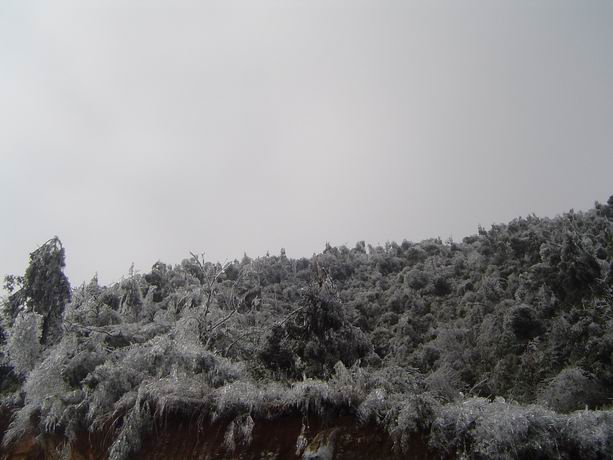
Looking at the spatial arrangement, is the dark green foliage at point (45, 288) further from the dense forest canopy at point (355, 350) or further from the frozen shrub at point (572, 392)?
the frozen shrub at point (572, 392)

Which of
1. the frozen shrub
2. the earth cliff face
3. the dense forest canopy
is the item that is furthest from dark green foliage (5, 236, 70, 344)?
the frozen shrub

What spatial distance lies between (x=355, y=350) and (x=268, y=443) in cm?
901

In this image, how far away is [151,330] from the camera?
57.3 feet

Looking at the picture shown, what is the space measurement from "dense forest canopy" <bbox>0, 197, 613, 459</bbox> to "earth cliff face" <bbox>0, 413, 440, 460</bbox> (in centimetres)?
23

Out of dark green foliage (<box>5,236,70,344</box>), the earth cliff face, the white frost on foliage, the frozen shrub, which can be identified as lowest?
the earth cliff face

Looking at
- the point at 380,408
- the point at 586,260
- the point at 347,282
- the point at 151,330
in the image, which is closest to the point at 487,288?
the point at 586,260

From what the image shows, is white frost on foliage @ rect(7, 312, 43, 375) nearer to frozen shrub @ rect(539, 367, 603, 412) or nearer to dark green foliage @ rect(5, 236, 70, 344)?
dark green foliage @ rect(5, 236, 70, 344)

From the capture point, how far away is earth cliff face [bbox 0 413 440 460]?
28.2ft

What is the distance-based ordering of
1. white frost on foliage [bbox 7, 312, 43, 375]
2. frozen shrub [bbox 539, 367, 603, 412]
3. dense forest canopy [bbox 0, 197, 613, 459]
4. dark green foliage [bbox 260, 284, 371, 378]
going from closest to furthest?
dense forest canopy [bbox 0, 197, 613, 459] < white frost on foliage [bbox 7, 312, 43, 375] < dark green foliage [bbox 260, 284, 371, 378] < frozen shrub [bbox 539, 367, 603, 412]

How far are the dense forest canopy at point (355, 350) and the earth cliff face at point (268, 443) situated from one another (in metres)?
0.23

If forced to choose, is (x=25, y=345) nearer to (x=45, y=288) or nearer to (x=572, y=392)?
(x=45, y=288)

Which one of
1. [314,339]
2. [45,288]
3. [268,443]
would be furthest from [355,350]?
[45,288]

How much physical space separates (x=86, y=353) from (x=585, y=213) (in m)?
45.3

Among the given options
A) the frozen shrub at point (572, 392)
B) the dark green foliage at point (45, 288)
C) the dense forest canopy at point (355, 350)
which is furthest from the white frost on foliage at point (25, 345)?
the frozen shrub at point (572, 392)
